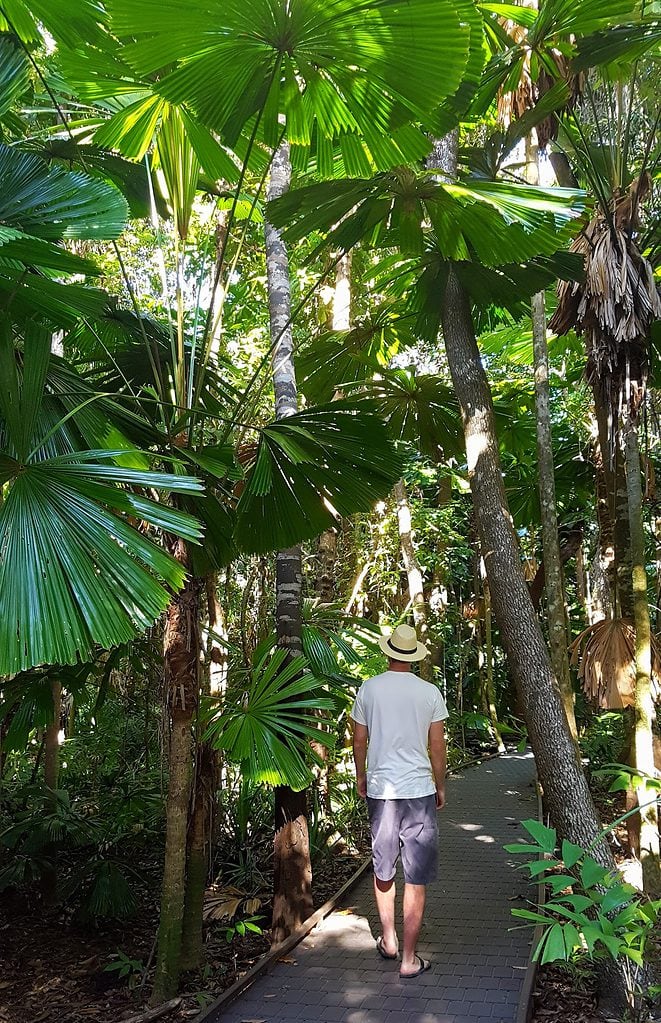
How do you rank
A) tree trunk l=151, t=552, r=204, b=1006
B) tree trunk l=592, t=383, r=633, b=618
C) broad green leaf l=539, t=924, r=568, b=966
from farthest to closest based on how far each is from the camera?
tree trunk l=592, t=383, r=633, b=618, tree trunk l=151, t=552, r=204, b=1006, broad green leaf l=539, t=924, r=568, b=966

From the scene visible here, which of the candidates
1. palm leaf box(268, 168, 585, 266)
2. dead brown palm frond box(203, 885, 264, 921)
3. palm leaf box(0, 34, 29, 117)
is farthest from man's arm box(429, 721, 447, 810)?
palm leaf box(0, 34, 29, 117)

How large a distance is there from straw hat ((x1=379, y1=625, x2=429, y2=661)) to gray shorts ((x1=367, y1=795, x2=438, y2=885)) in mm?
727

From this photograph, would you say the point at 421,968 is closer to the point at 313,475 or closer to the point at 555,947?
the point at 555,947

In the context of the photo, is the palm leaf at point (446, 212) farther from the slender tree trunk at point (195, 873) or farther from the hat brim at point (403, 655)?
the slender tree trunk at point (195, 873)

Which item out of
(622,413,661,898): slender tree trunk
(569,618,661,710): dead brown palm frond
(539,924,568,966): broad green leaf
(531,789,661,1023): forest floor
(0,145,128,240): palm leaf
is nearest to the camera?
(539,924,568,966): broad green leaf

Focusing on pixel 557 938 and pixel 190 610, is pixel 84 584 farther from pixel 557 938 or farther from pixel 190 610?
pixel 557 938

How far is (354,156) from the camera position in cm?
401

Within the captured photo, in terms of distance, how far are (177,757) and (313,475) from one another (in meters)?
1.63

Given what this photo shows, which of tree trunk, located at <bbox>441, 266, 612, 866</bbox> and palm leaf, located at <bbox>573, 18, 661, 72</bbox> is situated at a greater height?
palm leaf, located at <bbox>573, 18, 661, 72</bbox>

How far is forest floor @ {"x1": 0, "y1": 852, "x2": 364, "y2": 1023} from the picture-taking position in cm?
431

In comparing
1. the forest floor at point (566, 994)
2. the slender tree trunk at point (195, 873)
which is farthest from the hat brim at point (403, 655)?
the forest floor at point (566, 994)

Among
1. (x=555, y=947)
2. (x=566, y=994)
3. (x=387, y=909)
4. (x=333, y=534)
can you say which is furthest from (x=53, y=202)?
(x=333, y=534)

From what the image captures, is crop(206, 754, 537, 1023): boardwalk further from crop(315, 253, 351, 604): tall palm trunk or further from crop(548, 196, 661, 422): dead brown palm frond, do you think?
crop(548, 196, 661, 422): dead brown palm frond

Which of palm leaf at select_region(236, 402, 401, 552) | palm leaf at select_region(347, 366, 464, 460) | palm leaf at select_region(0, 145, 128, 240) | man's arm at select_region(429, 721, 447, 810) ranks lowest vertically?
man's arm at select_region(429, 721, 447, 810)
